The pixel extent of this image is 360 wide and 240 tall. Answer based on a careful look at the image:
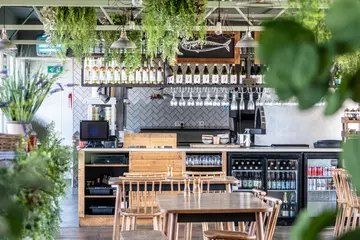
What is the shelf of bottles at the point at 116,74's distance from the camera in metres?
9.70

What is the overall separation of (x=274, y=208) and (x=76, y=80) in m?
10.7

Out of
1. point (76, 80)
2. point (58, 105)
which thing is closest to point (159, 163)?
point (76, 80)

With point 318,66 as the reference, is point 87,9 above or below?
above

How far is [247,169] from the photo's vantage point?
8.85 metres

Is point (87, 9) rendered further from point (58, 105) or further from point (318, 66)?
point (58, 105)

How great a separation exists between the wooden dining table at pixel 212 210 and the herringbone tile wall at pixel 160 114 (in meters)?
10.3

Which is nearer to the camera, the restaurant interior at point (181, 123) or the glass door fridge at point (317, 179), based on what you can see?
the restaurant interior at point (181, 123)

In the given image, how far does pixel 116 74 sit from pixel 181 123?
5.89 meters

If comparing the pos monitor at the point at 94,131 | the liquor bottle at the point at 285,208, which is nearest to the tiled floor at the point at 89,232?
the liquor bottle at the point at 285,208

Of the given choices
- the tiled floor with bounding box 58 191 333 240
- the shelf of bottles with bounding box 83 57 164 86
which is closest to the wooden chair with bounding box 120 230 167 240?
the tiled floor with bounding box 58 191 333 240

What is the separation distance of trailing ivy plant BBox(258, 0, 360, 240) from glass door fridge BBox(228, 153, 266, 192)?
27.8ft

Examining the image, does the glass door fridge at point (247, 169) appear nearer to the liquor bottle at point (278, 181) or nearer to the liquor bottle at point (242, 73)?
the liquor bottle at point (278, 181)

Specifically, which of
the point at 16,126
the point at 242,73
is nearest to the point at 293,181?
the point at 242,73

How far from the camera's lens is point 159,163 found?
8.94m
